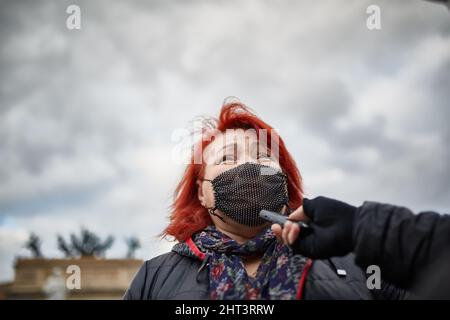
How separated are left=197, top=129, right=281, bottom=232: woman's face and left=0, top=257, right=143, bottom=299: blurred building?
37.6 ft

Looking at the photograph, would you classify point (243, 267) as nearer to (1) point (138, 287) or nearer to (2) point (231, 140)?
(1) point (138, 287)

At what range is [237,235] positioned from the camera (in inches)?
105

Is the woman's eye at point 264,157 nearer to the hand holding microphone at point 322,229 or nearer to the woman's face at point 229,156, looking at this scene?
the woman's face at point 229,156

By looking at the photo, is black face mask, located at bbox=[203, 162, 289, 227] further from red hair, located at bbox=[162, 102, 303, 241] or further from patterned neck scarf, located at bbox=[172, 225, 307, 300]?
red hair, located at bbox=[162, 102, 303, 241]

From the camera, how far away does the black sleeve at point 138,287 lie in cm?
239

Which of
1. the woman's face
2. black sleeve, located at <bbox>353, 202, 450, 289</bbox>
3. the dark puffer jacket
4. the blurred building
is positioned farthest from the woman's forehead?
the blurred building

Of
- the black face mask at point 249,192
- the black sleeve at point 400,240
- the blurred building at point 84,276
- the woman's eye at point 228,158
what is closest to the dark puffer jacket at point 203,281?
the black face mask at point 249,192

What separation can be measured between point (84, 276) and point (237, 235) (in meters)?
12.1

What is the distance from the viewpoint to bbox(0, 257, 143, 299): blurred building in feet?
44.5

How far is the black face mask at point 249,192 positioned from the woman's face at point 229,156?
0.29ft

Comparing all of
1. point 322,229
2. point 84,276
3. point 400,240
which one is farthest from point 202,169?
point 84,276

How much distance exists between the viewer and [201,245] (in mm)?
2510
